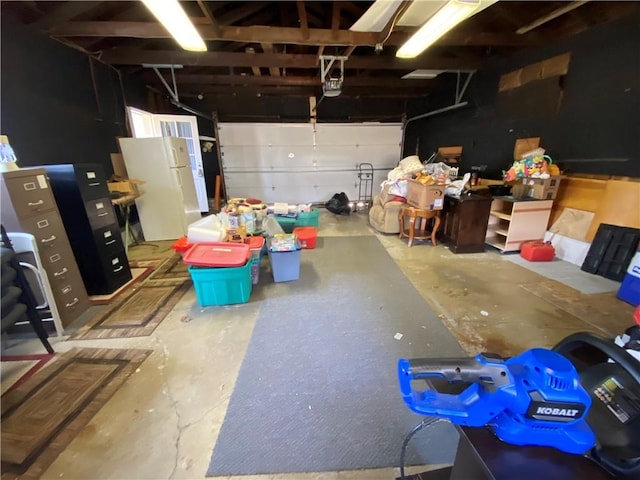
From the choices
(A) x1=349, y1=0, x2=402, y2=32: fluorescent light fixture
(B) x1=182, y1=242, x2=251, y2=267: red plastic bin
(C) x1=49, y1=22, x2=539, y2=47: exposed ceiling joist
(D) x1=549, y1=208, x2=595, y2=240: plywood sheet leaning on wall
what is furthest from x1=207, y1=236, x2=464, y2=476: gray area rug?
(C) x1=49, y1=22, x2=539, y2=47: exposed ceiling joist

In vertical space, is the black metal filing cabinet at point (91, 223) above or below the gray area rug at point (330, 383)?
above

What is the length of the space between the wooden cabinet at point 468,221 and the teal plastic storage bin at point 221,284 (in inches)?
108

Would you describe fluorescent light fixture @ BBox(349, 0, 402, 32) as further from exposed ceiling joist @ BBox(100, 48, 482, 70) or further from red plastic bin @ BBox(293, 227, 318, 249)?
red plastic bin @ BBox(293, 227, 318, 249)

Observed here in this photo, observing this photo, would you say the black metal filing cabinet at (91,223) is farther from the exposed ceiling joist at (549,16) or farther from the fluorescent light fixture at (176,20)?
the exposed ceiling joist at (549,16)

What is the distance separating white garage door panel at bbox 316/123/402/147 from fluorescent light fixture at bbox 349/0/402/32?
3483 mm

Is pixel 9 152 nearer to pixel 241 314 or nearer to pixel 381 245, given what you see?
pixel 241 314

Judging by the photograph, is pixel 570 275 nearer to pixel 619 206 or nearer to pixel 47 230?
pixel 619 206

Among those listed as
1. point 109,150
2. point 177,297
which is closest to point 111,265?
point 177,297

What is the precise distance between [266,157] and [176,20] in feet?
14.0

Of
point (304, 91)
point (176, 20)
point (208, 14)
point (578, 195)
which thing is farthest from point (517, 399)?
point (304, 91)

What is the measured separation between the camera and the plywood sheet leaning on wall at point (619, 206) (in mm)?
2625

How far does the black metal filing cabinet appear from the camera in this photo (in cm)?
216

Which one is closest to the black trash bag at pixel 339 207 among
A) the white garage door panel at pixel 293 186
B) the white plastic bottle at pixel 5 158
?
the white garage door panel at pixel 293 186

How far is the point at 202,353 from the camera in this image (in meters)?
1.79
